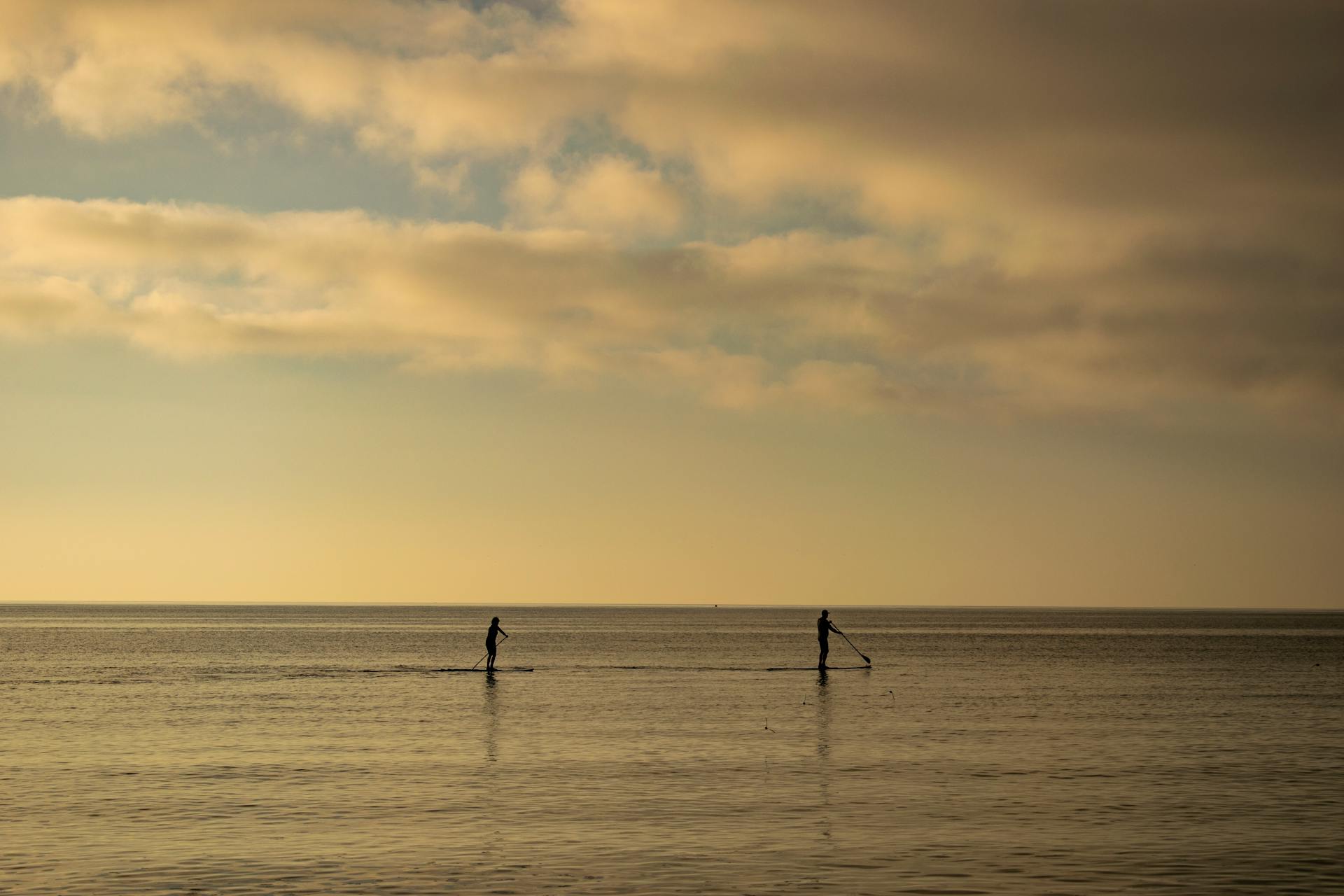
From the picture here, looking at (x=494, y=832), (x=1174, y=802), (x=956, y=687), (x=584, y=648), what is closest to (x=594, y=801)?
(x=494, y=832)

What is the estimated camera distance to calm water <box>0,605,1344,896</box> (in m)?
18.2

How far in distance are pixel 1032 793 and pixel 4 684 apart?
4846 cm

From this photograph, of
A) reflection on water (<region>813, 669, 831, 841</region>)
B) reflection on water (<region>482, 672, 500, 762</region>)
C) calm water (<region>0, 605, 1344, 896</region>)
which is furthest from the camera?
reflection on water (<region>482, 672, 500, 762</region>)

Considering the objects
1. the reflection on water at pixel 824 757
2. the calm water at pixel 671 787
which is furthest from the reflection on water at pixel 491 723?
the reflection on water at pixel 824 757

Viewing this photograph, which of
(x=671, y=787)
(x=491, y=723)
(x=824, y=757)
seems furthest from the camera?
(x=491, y=723)

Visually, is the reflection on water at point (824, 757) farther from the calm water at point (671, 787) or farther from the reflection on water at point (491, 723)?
the reflection on water at point (491, 723)

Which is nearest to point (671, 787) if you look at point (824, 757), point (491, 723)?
point (824, 757)

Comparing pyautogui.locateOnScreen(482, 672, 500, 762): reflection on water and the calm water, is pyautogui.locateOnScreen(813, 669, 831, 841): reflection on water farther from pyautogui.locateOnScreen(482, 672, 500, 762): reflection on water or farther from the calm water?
pyautogui.locateOnScreen(482, 672, 500, 762): reflection on water

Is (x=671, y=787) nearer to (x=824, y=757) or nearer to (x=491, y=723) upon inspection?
(x=824, y=757)

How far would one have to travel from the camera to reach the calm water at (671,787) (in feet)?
59.7

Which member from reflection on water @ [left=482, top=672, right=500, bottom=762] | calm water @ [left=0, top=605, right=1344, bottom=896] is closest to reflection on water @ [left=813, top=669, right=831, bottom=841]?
calm water @ [left=0, top=605, right=1344, bottom=896]

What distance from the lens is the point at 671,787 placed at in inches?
1015

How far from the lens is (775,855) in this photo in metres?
19.2

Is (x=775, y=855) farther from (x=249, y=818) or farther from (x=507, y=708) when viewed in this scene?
(x=507, y=708)
